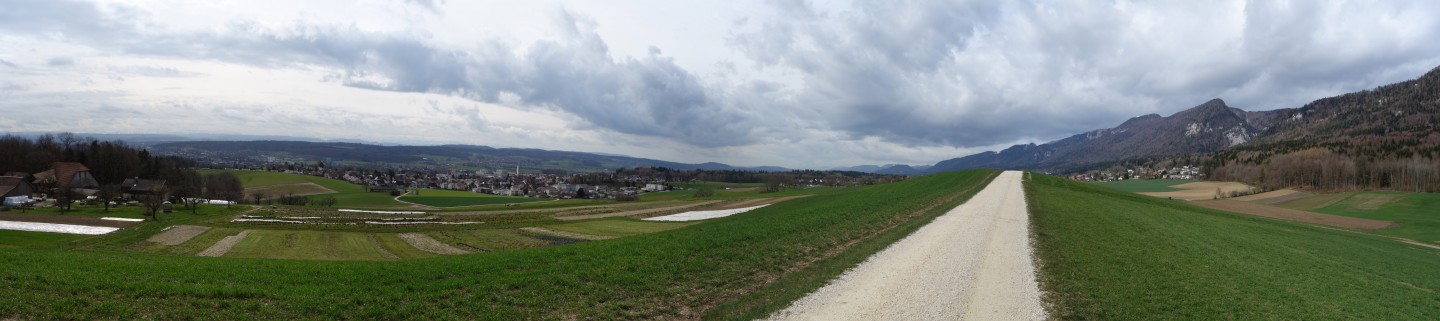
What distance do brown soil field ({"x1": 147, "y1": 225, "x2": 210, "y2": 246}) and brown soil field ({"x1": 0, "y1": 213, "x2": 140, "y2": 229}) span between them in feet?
14.8

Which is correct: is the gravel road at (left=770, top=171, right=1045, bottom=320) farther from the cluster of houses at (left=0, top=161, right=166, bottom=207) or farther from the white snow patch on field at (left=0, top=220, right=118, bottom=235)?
the cluster of houses at (left=0, top=161, right=166, bottom=207)

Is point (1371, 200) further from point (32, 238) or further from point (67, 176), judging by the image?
point (67, 176)

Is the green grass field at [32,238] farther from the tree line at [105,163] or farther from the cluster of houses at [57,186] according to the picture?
the tree line at [105,163]

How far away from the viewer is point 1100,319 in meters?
11.7

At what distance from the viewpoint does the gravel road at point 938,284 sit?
1208cm

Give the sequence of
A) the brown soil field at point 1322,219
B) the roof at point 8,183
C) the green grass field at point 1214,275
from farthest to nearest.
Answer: the roof at point 8,183, the brown soil field at point 1322,219, the green grass field at point 1214,275

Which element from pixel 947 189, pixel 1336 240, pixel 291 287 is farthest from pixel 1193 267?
pixel 947 189

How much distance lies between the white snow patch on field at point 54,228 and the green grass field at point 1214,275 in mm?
56076

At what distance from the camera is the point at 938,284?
48.0ft

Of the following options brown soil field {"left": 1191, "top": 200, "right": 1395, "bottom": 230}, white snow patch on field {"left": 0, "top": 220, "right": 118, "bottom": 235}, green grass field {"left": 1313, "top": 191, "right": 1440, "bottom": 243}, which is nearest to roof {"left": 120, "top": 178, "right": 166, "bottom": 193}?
white snow patch on field {"left": 0, "top": 220, "right": 118, "bottom": 235}

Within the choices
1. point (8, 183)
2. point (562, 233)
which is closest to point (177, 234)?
point (562, 233)

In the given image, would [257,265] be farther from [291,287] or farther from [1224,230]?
[1224,230]

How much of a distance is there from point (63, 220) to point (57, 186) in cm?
4595

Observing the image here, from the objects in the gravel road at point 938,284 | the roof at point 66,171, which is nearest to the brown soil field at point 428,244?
the gravel road at point 938,284
